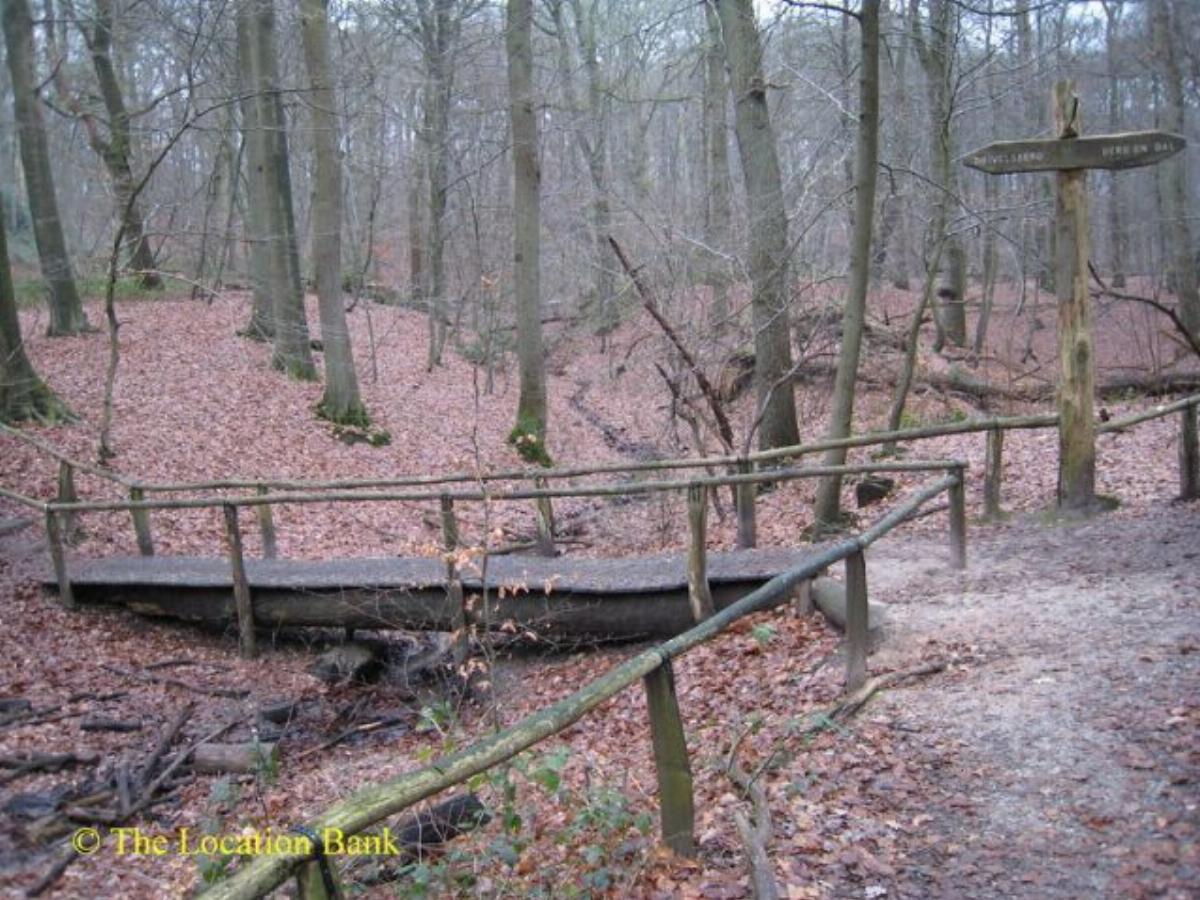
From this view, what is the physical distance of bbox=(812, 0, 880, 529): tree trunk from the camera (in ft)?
28.8

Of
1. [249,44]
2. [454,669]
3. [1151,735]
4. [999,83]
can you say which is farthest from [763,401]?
[249,44]

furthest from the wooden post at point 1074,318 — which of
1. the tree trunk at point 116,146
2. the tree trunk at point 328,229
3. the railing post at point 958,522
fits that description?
the tree trunk at point 116,146

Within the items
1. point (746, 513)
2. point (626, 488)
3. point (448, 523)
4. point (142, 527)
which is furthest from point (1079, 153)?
point (142, 527)

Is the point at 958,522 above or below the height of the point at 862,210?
below

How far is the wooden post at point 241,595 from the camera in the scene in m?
9.46

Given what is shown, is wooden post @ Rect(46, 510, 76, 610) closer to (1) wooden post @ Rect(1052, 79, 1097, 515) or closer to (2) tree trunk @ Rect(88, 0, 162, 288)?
(2) tree trunk @ Rect(88, 0, 162, 288)

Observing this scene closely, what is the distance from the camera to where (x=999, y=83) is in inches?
571

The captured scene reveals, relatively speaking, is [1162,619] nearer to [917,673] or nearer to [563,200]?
[917,673]

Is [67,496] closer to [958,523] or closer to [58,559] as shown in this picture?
[58,559]

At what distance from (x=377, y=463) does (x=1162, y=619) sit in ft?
42.2

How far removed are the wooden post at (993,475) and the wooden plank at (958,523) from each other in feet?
5.41

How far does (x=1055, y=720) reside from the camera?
4.80 m

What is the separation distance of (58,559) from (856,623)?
26.5 ft

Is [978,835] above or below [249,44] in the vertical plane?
below
